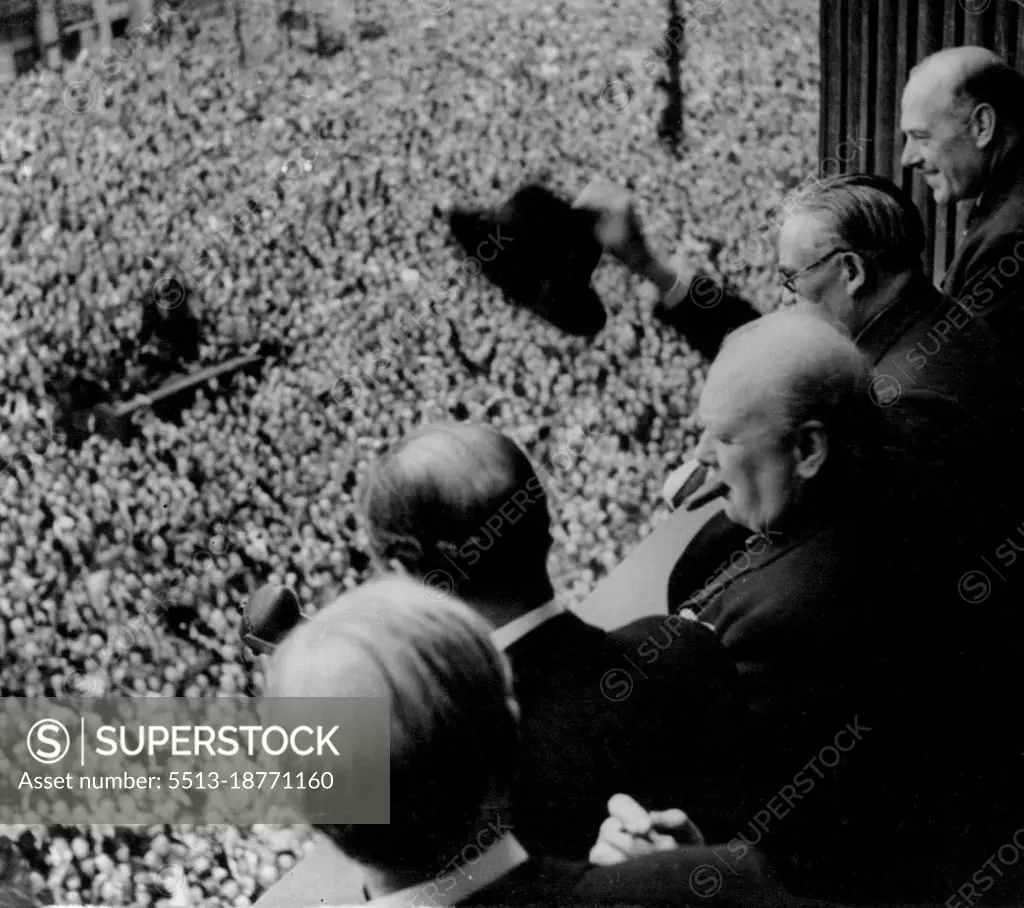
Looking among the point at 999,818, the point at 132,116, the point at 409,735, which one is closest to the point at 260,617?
the point at 409,735

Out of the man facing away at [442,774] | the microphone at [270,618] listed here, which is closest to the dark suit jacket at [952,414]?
the man facing away at [442,774]

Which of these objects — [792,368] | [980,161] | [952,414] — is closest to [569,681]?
[792,368]

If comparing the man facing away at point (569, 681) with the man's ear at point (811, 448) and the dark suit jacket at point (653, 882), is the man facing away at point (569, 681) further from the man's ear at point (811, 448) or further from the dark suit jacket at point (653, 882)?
the man's ear at point (811, 448)

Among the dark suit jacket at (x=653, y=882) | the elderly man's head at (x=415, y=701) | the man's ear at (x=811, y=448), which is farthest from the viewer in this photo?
the dark suit jacket at (x=653, y=882)

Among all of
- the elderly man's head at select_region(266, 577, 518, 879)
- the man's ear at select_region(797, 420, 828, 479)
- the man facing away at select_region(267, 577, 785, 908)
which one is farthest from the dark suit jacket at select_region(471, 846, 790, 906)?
the man's ear at select_region(797, 420, 828, 479)

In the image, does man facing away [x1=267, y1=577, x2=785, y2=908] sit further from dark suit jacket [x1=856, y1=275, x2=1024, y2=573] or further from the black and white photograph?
dark suit jacket [x1=856, y1=275, x2=1024, y2=573]

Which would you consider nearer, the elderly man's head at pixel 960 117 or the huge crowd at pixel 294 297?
the elderly man's head at pixel 960 117
